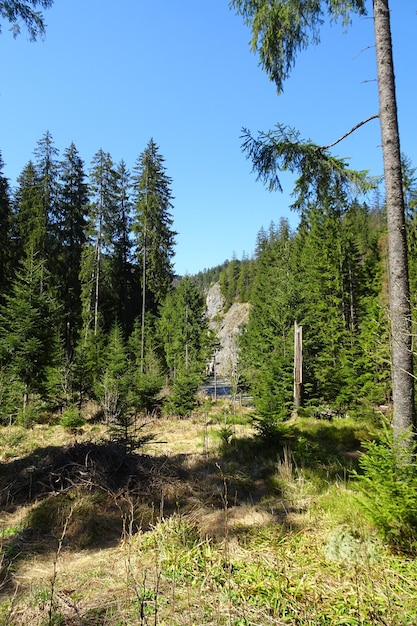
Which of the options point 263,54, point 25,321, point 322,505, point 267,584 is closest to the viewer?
point 267,584

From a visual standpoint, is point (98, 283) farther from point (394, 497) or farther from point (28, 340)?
point (394, 497)

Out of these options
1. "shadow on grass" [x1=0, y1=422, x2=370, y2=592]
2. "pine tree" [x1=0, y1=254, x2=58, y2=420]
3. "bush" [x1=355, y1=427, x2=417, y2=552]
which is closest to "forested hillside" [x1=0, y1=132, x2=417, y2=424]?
"pine tree" [x1=0, y1=254, x2=58, y2=420]

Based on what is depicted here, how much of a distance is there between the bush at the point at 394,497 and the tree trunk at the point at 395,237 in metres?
0.50

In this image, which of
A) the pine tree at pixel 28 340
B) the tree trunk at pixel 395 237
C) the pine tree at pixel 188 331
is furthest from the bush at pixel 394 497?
the pine tree at pixel 188 331

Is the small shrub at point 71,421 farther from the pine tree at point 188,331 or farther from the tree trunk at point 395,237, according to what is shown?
the tree trunk at point 395,237

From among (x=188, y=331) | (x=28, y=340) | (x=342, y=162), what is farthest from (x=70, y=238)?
(x=342, y=162)

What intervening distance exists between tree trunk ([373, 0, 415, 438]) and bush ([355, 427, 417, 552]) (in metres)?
0.50

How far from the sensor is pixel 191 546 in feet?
12.5

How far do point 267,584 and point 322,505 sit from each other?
78.6 inches

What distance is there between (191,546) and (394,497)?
7.32 feet

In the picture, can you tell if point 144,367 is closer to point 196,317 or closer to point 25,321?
point 196,317

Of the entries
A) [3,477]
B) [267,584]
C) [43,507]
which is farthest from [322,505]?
[3,477]

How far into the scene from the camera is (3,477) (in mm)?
6008

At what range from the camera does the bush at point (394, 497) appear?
→ 11.2 feet
